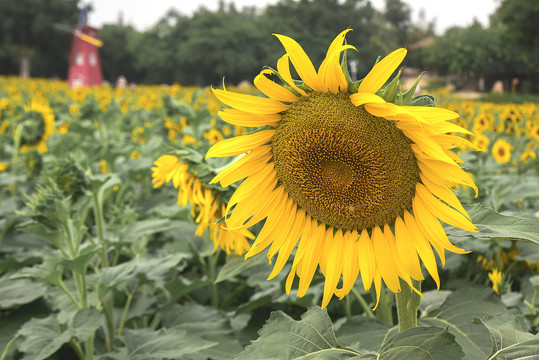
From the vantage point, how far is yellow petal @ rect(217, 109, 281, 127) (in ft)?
3.10

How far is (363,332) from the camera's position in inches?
51.4

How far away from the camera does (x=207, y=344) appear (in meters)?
1.49

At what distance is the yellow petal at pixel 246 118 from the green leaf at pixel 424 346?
0.46 meters

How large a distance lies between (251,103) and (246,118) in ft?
0.11

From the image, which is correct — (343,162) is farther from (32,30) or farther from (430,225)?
(32,30)

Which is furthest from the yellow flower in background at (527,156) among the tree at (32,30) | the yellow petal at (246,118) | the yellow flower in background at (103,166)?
the tree at (32,30)

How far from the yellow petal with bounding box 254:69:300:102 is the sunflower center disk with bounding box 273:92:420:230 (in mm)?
27

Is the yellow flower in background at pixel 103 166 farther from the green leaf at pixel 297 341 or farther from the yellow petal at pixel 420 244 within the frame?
the yellow petal at pixel 420 244

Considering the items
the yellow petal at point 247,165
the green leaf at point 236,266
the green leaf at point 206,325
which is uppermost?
the yellow petal at point 247,165

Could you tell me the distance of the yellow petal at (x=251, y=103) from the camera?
917 mm

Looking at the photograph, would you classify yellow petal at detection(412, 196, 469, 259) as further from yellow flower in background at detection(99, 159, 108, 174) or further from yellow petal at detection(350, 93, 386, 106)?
yellow flower in background at detection(99, 159, 108, 174)

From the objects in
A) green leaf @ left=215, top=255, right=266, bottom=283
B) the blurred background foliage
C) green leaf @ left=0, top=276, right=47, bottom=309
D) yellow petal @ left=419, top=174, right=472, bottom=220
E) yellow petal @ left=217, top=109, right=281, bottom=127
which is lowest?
green leaf @ left=0, top=276, right=47, bottom=309

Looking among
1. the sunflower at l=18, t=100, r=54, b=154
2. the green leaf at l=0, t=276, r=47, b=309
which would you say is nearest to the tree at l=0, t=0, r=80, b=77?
the sunflower at l=18, t=100, r=54, b=154

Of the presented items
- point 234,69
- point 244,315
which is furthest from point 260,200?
point 234,69
